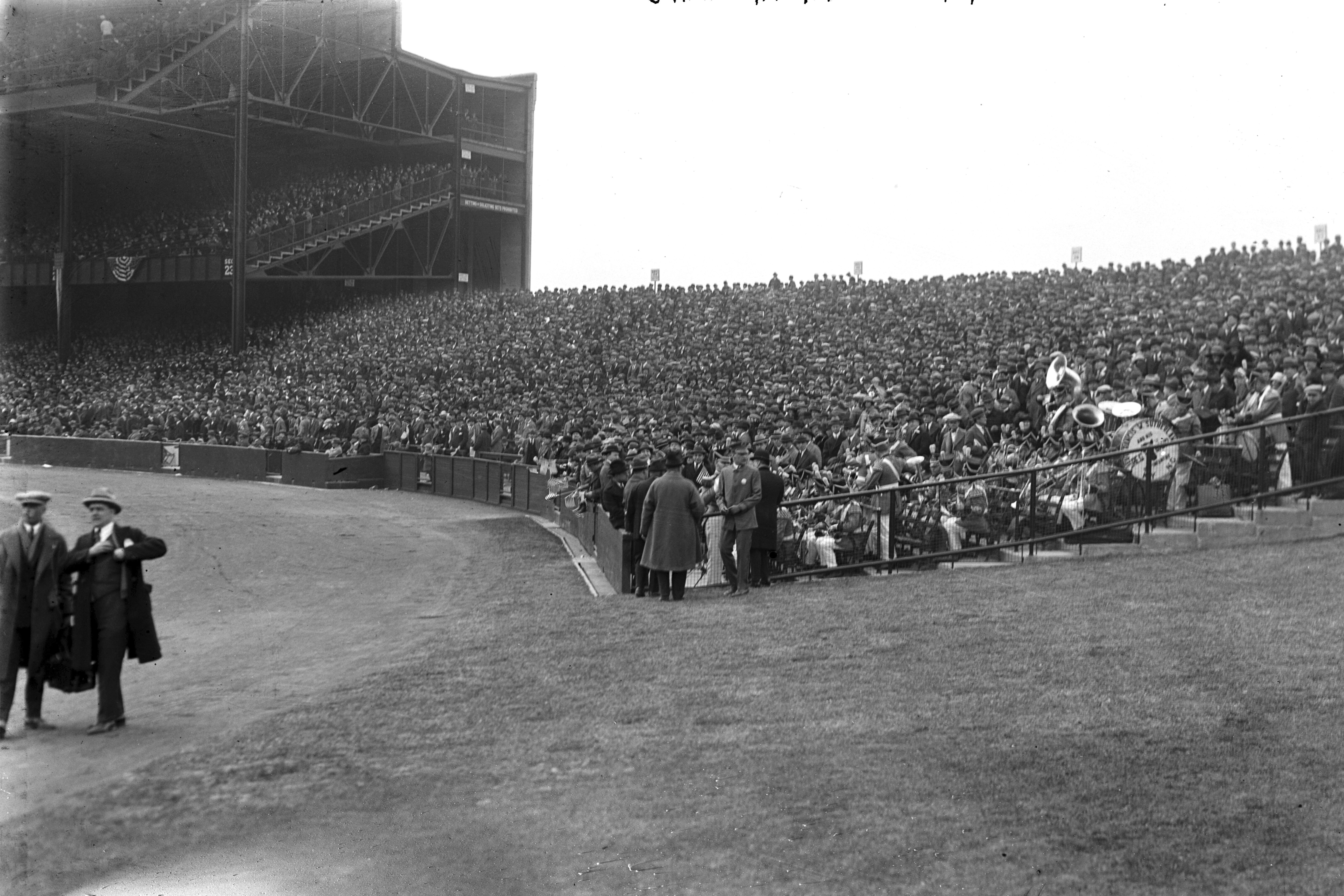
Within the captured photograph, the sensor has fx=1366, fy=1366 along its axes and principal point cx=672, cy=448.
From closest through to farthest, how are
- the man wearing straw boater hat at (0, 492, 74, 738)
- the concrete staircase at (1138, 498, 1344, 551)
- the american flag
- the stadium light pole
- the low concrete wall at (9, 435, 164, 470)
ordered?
the man wearing straw boater hat at (0, 492, 74, 738)
the concrete staircase at (1138, 498, 1344, 551)
the low concrete wall at (9, 435, 164, 470)
the stadium light pole
the american flag

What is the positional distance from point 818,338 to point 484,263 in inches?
1094

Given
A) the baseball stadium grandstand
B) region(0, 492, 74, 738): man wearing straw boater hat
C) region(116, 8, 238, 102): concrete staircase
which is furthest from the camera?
the baseball stadium grandstand

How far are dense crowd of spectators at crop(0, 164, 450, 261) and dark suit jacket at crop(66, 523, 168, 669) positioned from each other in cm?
4286

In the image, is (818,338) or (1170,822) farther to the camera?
(818,338)

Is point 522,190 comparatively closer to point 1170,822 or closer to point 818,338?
point 818,338

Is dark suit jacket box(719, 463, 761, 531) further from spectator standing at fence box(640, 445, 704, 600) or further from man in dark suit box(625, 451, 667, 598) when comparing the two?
man in dark suit box(625, 451, 667, 598)

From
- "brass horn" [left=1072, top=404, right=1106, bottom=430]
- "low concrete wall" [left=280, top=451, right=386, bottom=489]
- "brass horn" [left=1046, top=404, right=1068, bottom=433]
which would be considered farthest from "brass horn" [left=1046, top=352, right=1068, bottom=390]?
"low concrete wall" [left=280, top=451, right=386, bottom=489]

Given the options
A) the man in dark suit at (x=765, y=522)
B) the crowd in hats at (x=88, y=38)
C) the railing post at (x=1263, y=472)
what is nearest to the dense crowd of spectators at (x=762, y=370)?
the railing post at (x=1263, y=472)

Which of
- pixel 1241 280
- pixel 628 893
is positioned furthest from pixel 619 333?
pixel 628 893

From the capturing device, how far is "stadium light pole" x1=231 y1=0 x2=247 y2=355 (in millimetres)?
43812

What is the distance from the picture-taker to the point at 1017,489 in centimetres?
1598

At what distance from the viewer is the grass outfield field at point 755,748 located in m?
7.52

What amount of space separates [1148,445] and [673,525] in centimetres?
545

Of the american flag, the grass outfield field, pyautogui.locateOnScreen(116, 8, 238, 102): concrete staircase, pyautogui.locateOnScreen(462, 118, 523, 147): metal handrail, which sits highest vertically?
pyautogui.locateOnScreen(116, 8, 238, 102): concrete staircase
